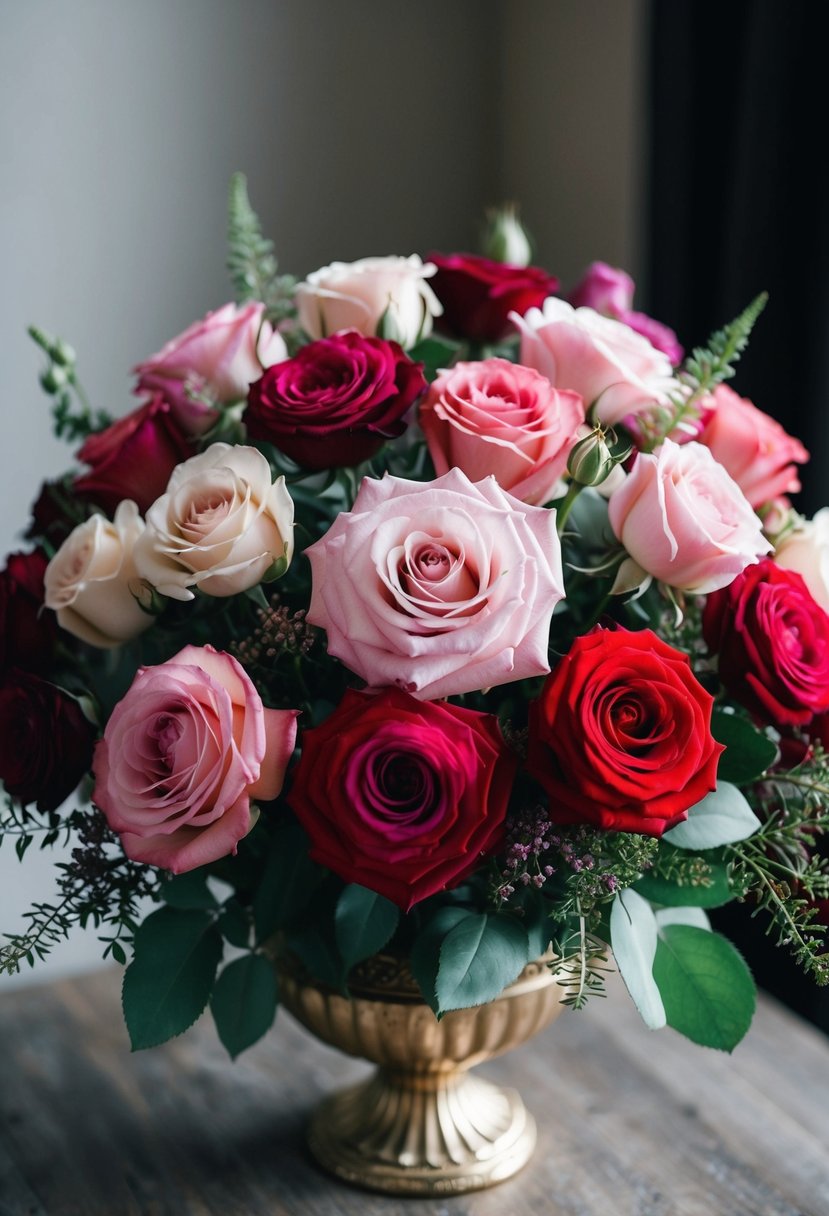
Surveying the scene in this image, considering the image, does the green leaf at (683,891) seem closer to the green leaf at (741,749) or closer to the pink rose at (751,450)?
the green leaf at (741,749)

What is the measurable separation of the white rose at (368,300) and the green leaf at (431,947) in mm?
370

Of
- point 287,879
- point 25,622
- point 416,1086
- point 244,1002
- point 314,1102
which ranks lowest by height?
point 314,1102

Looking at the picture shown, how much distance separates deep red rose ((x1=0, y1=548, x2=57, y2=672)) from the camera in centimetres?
78

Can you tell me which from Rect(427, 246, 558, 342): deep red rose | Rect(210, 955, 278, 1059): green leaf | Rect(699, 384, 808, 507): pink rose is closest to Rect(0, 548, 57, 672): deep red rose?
Rect(210, 955, 278, 1059): green leaf

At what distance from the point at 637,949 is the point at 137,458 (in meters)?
0.44

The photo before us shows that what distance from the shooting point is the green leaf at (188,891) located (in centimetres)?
74

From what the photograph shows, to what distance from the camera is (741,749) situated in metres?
0.72

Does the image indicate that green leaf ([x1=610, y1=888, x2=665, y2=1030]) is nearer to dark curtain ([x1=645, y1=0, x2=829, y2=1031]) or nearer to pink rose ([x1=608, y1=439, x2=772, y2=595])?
pink rose ([x1=608, y1=439, x2=772, y2=595])

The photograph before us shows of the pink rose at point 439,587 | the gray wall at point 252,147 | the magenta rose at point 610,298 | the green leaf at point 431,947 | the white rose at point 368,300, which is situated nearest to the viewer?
the pink rose at point 439,587

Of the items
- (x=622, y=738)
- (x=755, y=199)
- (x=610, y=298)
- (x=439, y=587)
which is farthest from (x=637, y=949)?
(x=755, y=199)

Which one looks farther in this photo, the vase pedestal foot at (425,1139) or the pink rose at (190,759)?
the vase pedestal foot at (425,1139)

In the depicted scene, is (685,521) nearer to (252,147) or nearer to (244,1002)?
(244,1002)

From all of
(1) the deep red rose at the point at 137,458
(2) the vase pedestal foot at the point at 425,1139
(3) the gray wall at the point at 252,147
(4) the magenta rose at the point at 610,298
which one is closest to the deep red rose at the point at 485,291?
(4) the magenta rose at the point at 610,298

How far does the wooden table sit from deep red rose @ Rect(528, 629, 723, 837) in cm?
38
